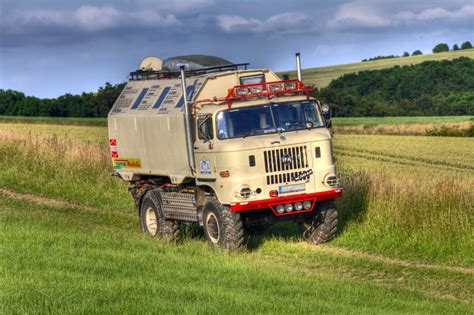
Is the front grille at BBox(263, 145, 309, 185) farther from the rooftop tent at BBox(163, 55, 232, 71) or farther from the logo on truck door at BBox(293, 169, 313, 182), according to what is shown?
the rooftop tent at BBox(163, 55, 232, 71)

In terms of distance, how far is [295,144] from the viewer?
17.9m

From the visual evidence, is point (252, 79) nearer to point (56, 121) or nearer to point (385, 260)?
point (385, 260)

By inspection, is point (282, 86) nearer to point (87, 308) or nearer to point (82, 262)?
point (82, 262)

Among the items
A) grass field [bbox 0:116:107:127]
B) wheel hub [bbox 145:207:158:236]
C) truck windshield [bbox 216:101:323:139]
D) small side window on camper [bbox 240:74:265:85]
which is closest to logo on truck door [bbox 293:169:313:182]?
truck windshield [bbox 216:101:323:139]

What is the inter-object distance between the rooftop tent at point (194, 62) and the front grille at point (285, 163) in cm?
336

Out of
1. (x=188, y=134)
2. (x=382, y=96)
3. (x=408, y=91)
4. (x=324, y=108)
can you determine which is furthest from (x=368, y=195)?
(x=408, y=91)

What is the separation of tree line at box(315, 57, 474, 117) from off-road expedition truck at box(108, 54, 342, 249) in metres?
63.9

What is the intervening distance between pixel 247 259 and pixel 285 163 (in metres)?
2.13

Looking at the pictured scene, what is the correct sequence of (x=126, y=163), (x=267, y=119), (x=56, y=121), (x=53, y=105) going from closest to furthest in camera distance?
(x=267, y=119) → (x=126, y=163) → (x=56, y=121) → (x=53, y=105)

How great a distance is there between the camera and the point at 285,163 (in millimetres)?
17906

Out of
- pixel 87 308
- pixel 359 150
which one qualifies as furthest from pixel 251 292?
pixel 359 150

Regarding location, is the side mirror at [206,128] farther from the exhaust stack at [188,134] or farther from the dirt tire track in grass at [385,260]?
the dirt tire track in grass at [385,260]

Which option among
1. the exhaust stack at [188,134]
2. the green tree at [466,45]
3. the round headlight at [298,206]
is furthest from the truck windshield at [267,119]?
the green tree at [466,45]

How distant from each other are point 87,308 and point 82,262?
3.73 meters
